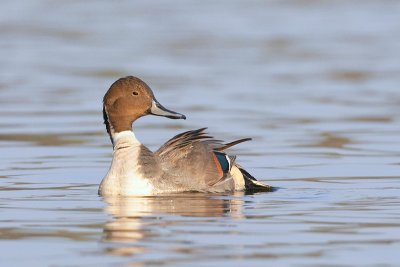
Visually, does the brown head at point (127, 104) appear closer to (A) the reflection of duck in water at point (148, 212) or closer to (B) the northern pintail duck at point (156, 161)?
(B) the northern pintail duck at point (156, 161)

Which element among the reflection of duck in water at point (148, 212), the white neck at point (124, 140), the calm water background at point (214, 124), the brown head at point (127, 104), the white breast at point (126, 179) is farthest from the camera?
the brown head at point (127, 104)

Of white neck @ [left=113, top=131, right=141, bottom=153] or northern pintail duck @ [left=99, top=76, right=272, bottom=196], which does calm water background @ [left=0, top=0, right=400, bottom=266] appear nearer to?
northern pintail duck @ [left=99, top=76, right=272, bottom=196]

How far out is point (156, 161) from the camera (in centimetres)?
1047

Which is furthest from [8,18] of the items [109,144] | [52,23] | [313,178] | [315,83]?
[313,178]

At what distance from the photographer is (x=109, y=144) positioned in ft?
46.1

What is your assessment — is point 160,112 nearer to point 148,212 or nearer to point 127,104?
point 127,104

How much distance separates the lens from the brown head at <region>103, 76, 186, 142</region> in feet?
35.2

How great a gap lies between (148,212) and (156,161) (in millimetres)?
1110

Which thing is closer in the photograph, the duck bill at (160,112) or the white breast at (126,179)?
the white breast at (126,179)

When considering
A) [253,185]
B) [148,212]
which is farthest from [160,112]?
[148,212]

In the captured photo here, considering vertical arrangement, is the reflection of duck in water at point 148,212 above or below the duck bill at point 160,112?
below

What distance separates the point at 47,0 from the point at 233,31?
7668mm

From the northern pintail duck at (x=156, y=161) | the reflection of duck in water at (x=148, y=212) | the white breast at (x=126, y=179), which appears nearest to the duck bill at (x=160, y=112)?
the northern pintail duck at (x=156, y=161)

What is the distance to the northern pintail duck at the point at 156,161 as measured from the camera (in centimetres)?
1035
